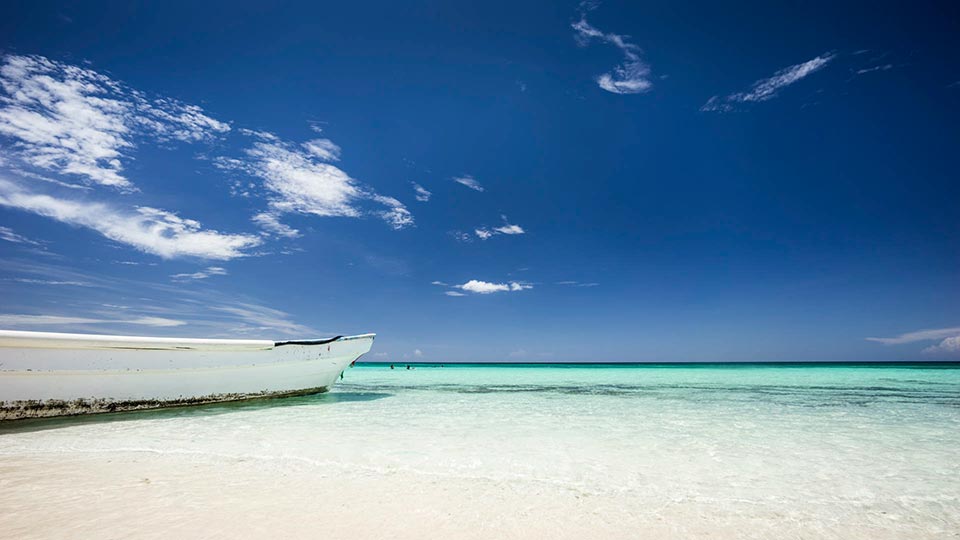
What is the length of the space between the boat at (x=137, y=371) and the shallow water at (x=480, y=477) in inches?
18.9

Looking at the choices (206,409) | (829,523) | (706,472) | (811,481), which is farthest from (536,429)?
(206,409)

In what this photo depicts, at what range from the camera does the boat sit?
702 centimetres

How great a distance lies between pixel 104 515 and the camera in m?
2.85

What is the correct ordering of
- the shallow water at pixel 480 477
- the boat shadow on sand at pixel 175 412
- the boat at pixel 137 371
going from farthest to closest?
the boat at pixel 137 371 < the boat shadow on sand at pixel 175 412 < the shallow water at pixel 480 477

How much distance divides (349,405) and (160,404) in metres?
3.79

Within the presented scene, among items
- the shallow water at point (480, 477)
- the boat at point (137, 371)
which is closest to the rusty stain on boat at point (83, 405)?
the boat at point (137, 371)

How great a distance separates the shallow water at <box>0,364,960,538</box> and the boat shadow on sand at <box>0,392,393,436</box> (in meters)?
0.10

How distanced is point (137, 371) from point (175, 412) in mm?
1091

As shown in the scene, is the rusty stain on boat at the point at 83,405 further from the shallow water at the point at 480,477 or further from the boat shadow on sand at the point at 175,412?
the shallow water at the point at 480,477

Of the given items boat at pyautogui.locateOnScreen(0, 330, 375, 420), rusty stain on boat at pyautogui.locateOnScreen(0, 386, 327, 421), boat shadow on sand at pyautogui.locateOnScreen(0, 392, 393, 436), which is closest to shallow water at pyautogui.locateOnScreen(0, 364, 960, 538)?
boat shadow on sand at pyautogui.locateOnScreen(0, 392, 393, 436)

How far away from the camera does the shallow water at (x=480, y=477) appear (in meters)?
2.89

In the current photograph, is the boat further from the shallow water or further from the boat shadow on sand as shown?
the shallow water

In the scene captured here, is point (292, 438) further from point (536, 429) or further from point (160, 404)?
point (160, 404)

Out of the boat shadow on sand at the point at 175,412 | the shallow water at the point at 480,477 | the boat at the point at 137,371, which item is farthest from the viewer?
the boat at the point at 137,371
